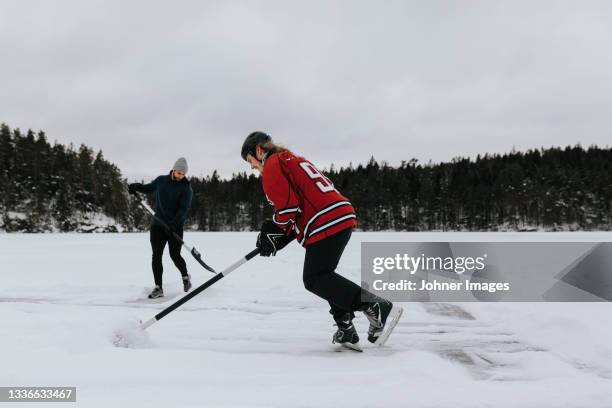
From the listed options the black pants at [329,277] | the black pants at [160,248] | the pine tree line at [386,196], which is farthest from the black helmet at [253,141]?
the pine tree line at [386,196]

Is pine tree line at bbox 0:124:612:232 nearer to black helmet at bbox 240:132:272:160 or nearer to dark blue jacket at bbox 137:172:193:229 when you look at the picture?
dark blue jacket at bbox 137:172:193:229

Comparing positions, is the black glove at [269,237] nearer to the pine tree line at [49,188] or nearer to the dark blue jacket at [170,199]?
Result: the dark blue jacket at [170,199]

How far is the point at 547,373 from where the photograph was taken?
2.45m

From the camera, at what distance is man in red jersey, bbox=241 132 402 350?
285cm

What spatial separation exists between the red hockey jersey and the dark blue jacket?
2.79m

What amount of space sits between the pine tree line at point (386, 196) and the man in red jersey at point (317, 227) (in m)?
67.7

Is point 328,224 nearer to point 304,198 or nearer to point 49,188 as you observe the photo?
point 304,198

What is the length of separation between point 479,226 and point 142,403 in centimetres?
8383

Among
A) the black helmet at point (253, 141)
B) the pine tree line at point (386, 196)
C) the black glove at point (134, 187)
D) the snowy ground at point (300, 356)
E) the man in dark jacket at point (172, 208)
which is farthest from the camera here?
the pine tree line at point (386, 196)

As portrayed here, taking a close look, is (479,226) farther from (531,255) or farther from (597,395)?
(597,395)

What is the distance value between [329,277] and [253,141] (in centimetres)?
124

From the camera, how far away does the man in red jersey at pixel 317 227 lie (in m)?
2.85

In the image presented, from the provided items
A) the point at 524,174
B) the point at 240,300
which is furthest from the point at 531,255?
the point at 524,174

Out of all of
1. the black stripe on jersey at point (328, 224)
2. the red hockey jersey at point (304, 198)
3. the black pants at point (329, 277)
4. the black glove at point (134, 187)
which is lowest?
the black pants at point (329, 277)
